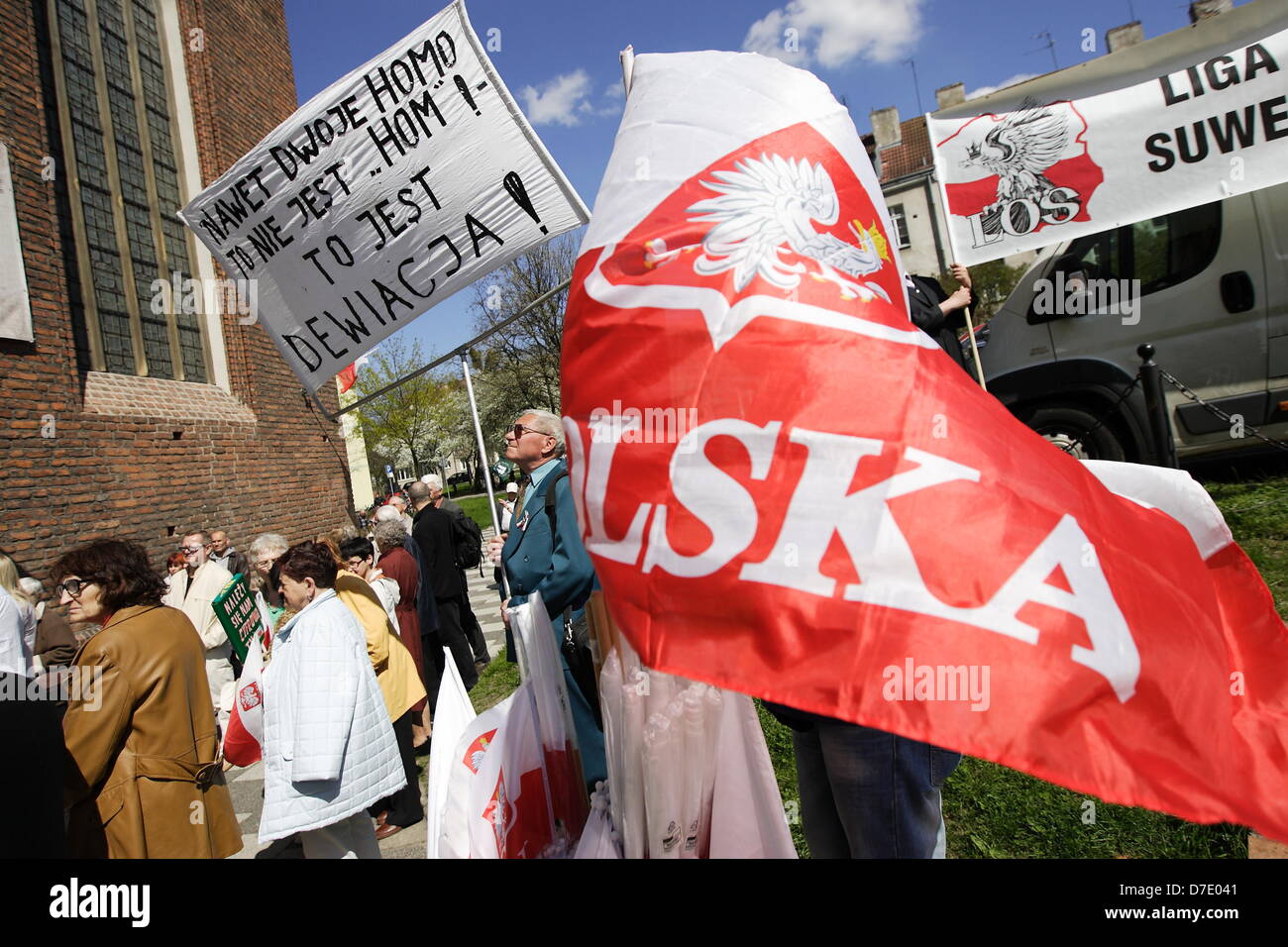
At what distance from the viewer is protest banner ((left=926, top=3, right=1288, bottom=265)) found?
4133mm

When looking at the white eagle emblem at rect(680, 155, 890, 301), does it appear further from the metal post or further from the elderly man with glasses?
the elderly man with glasses

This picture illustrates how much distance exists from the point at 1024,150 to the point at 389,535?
16.1 ft

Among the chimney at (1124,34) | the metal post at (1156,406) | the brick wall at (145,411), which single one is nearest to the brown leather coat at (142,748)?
the metal post at (1156,406)

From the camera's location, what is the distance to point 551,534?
124 inches

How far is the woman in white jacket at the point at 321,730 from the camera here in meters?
2.94

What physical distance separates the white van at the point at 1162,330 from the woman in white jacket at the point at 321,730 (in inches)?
193

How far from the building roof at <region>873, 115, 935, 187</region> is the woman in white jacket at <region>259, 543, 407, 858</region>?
37089 millimetres

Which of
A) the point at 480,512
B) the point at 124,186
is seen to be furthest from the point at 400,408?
the point at 124,186

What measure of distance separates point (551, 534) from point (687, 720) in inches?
63.0
